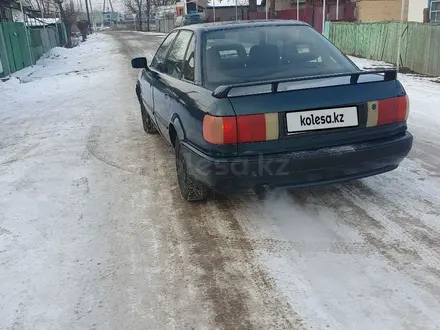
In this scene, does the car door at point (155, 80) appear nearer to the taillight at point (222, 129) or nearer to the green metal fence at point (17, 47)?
the taillight at point (222, 129)

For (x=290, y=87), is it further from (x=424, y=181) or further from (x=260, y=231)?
(x=424, y=181)

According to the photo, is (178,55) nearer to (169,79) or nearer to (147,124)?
(169,79)

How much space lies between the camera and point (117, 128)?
23.3ft

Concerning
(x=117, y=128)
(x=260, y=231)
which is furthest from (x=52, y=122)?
(x=260, y=231)

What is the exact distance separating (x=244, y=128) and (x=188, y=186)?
1.01 meters

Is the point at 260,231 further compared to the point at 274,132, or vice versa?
the point at 260,231

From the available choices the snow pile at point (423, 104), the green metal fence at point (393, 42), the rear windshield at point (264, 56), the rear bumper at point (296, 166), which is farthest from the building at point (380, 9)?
the rear bumper at point (296, 166)

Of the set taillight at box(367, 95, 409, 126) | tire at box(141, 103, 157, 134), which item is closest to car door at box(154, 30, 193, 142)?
tire at box(141, 103, 157, 134)

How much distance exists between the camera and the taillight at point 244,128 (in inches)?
121

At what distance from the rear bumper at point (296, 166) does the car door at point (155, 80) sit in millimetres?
1687

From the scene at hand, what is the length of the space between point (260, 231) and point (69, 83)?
1164 cm

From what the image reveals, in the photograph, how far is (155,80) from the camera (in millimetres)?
5102

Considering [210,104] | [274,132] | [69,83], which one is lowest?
[69,83]

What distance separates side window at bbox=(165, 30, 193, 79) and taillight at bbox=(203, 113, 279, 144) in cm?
130
